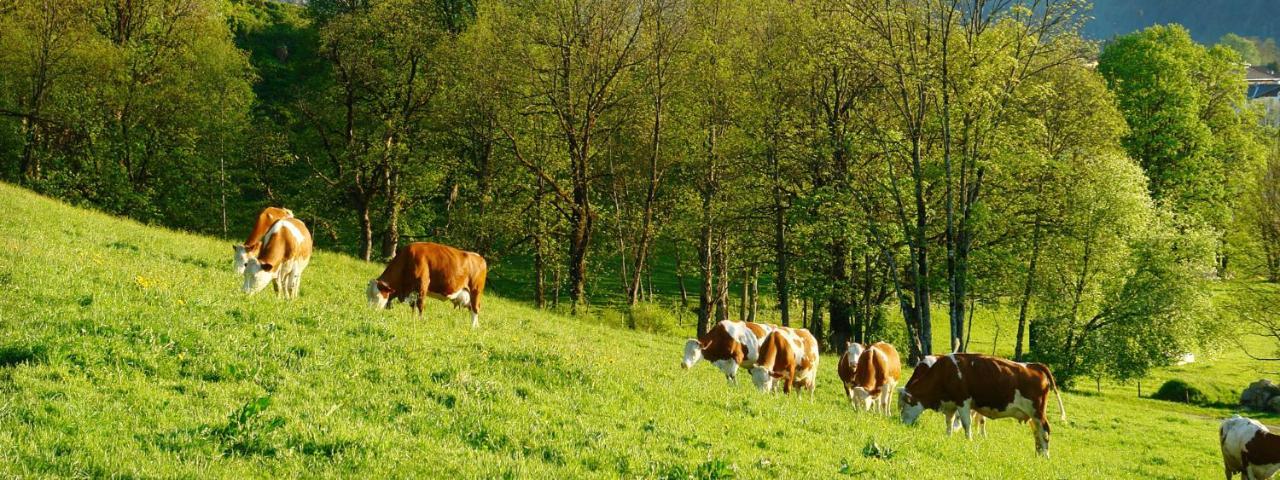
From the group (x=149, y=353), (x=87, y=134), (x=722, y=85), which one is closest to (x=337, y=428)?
(x=149, y=353)

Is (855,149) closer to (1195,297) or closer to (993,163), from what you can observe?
(993,163)

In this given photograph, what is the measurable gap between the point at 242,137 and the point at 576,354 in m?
41.2

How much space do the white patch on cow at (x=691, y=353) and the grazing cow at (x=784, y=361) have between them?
56.4 inches

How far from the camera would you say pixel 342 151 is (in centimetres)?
4219

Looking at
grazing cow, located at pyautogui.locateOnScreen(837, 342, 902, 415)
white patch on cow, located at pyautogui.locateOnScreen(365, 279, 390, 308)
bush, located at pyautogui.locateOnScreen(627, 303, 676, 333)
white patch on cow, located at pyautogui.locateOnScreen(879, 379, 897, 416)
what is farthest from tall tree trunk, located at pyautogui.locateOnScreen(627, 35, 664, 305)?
white patch on cow, located at pyautogui.locateOnScreen(365, 279, 390, 308)

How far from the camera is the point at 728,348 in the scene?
19.2 metres

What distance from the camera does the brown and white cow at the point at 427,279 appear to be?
1709cm

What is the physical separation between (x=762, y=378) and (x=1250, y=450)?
38.0 feet

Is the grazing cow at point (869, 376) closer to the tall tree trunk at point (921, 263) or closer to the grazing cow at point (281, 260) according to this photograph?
the tall tree trunk at point (921, 263)

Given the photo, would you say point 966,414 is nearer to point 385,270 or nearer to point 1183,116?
point 385,270

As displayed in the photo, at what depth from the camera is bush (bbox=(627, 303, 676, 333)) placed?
108 feet

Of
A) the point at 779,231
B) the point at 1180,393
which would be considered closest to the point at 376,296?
the point at 779,231

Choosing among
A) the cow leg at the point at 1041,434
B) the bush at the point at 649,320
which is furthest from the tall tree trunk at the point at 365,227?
the cow leg at the point at 1041,434

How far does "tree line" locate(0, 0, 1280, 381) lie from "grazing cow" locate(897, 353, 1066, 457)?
28.9ft
